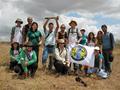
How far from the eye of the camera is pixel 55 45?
14.2 metres

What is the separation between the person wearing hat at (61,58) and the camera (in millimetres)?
13805

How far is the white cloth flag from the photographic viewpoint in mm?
14258

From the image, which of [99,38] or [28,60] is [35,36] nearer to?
[28,60]

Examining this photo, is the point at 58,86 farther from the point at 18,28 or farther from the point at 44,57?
the point at 18,28

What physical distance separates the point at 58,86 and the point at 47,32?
2.53 metres

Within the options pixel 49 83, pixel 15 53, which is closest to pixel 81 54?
pixel 49 83

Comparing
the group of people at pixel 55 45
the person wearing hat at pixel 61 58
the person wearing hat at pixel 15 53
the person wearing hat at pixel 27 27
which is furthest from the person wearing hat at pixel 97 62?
the person wearing hat at pixel 15 53

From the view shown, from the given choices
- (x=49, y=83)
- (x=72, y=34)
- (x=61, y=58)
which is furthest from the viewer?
(x=72, y=34)

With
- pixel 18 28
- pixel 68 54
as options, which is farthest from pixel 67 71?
pixel 18 28

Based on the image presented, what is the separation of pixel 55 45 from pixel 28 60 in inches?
60.1

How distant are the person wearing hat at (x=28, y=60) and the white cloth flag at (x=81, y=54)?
177 centimetres

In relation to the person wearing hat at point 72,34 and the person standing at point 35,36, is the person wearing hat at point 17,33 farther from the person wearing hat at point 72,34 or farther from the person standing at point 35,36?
the person wearing hat at point 72,34

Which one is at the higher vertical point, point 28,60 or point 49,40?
point 49,40

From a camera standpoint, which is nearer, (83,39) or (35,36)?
(35,36)
